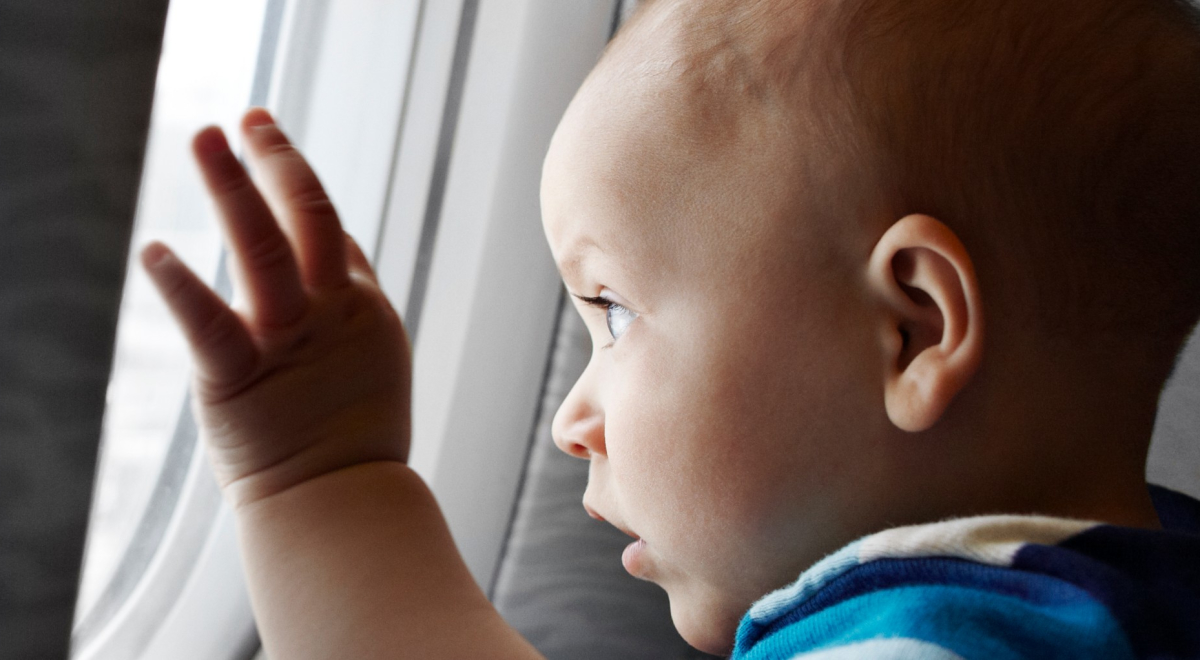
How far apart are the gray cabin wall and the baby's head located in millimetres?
304

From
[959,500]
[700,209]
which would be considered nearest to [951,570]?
[959,500]

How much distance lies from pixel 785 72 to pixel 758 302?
14 centimetres

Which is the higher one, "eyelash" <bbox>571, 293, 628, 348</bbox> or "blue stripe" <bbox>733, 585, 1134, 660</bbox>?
"eyelash" <bbox>571, 293, 628, 348</bbox>

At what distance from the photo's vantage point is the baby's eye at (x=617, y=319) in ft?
2.12

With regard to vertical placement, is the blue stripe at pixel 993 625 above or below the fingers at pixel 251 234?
below

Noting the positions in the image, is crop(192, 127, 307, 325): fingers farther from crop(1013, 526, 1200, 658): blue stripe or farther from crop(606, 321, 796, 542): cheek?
crop(1013, 526, 1200, 658): blue stripe

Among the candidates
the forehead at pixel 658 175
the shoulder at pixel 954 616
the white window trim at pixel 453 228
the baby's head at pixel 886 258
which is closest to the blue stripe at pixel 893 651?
the shoulder at pixel 954 616

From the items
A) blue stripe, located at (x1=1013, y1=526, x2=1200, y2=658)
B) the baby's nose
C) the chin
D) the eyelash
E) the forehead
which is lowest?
the chin

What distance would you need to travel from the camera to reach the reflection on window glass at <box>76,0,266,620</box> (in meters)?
0.79

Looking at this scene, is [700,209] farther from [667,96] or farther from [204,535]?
[204,535]

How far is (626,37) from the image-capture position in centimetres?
66

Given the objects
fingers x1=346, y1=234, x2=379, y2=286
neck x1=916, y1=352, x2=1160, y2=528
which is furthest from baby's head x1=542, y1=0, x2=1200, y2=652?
fingers x1=346, y1=234, x2=379, y2=286

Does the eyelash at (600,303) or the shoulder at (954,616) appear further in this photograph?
the eyelash at (600,303)

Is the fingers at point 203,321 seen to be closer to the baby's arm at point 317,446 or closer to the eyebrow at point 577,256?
the baby's arm at point 317,446
